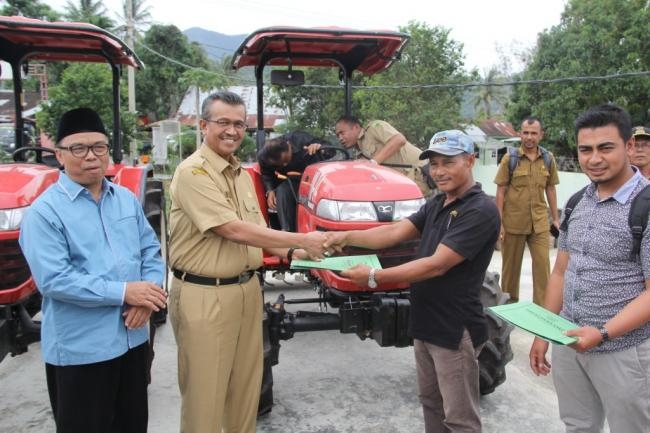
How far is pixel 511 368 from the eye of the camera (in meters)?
4.45

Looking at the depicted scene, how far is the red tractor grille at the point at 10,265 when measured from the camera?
10.2 feet

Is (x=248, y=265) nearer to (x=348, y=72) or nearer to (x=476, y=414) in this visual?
(x=476, y=414)

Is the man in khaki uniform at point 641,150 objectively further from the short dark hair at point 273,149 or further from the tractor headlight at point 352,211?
the short dark hair at point 273,149

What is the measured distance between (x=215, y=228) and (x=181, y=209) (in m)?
0.22

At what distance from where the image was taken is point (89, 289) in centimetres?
217

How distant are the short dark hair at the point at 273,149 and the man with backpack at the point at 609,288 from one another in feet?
8.04

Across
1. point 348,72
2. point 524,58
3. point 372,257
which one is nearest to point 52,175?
point 372,257

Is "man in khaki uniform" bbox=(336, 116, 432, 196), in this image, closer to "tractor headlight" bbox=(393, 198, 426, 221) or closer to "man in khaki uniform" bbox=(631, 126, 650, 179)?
"tractor headlight" bbox=(393, 198, 426, 221)

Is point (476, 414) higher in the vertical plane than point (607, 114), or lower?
lower

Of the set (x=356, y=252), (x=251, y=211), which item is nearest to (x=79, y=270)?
(x=251, y=211)

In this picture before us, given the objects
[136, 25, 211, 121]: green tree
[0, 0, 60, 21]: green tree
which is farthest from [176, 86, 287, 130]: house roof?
[0, 0, 60, 21]: green tree

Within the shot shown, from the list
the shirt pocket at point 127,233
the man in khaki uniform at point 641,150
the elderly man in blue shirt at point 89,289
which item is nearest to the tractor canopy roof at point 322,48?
the man in khaki uniform at point 641,150

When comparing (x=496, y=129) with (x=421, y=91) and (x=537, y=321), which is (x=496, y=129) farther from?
(x=537, y=321)

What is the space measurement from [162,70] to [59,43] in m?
30.3
